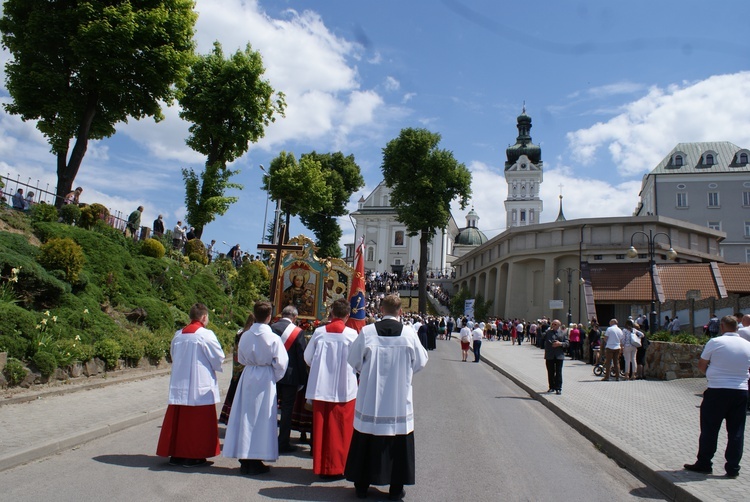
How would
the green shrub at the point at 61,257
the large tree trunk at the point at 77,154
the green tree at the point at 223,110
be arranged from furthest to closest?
the green tree at the point at 223,110
the large tree trunk at the point at 77,154
the green shrub at the point at 61,257

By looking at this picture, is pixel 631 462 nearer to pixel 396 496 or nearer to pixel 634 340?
pixel 396 496

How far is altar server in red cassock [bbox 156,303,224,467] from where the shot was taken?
6.27 m

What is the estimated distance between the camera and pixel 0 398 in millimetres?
8992

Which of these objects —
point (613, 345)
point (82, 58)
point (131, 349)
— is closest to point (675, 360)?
point (613, 345)

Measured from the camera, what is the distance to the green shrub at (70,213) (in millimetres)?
16531

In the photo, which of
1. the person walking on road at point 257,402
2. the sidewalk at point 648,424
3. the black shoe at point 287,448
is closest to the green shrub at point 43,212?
the black shoe at point 287,448

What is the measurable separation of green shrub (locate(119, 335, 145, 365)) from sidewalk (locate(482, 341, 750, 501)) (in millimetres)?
9610

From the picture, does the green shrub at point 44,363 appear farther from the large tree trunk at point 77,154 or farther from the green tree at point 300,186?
the green tree at point 300,186

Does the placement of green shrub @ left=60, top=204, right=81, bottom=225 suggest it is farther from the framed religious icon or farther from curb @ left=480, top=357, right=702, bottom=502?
curb @ left=480, top=357, right=702, bottom=502

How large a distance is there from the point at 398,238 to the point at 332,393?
252 feet

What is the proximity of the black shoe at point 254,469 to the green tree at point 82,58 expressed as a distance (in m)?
17.6

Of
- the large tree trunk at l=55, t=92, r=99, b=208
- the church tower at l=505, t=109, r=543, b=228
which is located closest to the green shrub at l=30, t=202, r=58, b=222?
the large tree trunk at l=55, t=92, r=99, b=208

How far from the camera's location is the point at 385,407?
17.9 ft

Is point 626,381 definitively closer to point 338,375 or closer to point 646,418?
point 646,418
